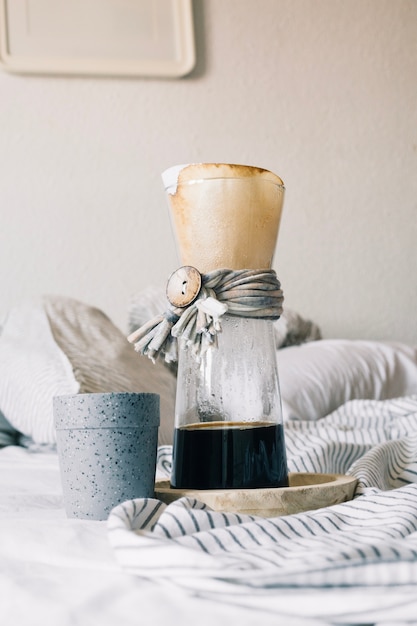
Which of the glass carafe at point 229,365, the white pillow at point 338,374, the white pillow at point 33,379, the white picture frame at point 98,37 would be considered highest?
the white picture frame at point 98,37

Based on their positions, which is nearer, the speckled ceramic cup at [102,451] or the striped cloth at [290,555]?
the striped cloth at [290,555]

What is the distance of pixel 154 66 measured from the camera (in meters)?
2.01

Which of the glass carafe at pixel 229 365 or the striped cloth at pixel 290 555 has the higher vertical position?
the glass carafe at pixel 229 365

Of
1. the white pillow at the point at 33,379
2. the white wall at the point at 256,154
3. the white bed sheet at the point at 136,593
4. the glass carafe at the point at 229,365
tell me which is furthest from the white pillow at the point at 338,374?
the white bed sheet at the point at 136,593

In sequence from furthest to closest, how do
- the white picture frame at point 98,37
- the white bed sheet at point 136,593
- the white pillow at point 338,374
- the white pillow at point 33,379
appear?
1. the white picture frame at point 98,37
2. the white pillow at point 338,374
3. the white pillow at point 33,379
4. the white bed sheet at point 136,593

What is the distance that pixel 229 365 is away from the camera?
0.55 m

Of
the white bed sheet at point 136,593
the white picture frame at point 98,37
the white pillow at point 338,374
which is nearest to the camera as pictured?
the white bed sheet at point 136,593

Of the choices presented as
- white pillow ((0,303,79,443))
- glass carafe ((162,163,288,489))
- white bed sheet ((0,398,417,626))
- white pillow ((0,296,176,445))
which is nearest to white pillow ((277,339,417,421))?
white pillow ((0,296,176,445))

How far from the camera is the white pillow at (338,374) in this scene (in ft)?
4.40

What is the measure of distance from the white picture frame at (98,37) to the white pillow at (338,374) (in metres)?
0.90

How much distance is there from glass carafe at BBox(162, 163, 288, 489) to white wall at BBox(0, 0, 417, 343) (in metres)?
1.43

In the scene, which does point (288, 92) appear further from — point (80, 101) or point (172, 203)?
point (172, 203)

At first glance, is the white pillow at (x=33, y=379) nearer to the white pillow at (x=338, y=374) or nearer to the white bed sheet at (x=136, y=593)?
the white pillow at (x=338, y=374)

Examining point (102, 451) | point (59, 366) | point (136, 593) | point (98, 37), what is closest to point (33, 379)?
point (59, 366)
